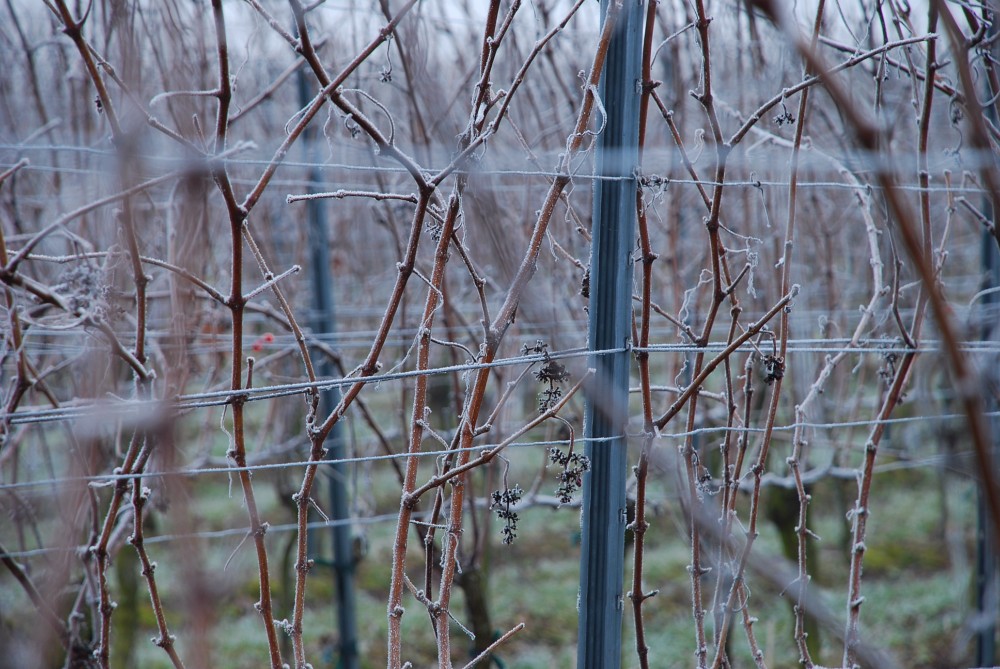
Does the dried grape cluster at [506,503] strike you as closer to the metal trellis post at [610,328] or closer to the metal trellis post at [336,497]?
the metal trellis post at [610,328]

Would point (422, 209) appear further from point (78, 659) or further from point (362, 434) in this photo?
point (362, 434)

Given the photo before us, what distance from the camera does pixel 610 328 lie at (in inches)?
47.2

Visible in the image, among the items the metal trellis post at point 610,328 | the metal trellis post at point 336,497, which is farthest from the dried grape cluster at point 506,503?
the metal trellis post at point 336,497

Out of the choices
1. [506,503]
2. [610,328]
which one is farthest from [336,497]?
[610,328]

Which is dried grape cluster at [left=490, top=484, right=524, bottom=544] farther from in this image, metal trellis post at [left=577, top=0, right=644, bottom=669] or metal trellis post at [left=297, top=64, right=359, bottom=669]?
metal trellis post at [left=297, top=64, right=359, bottom=669]

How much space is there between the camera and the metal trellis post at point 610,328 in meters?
1.17

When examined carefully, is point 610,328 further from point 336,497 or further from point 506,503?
point 336,497

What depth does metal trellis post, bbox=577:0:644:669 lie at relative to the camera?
1.17 m

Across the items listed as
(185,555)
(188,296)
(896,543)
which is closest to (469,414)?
(188,296)

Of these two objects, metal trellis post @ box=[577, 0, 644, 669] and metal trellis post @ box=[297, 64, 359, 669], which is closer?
metal trellis post @ box=[577, 0, 644, 669]

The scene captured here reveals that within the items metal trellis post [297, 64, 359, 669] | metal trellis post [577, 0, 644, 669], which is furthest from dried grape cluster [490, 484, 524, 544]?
metal trellis post [297, 64, 359, 669]

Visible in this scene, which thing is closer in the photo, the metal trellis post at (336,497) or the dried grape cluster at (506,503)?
the dried grape cluster at (506,503)

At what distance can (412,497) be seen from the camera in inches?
47.6

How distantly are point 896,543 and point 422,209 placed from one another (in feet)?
17.3
